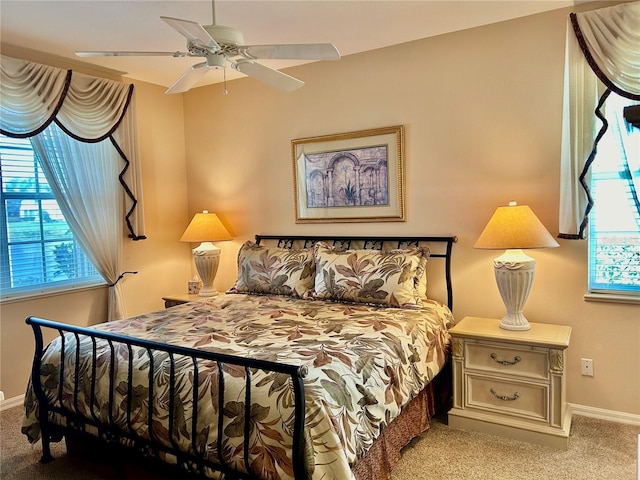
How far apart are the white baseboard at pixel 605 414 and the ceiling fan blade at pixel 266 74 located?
2.66 metres

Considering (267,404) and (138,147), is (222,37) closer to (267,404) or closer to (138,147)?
(267,404)

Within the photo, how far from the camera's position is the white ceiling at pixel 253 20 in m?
2.66

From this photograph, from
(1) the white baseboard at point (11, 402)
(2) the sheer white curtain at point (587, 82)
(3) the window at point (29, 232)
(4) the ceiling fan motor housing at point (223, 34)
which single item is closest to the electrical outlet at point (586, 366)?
(2) the sheer white curtain at point (587, 82)

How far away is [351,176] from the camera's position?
3.63 meters

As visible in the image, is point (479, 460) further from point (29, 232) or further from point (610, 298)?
point (29, 232)

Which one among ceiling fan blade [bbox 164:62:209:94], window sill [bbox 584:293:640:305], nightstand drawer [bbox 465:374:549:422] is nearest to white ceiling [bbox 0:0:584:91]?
ceiling fan blade [bbox 164:62:209:94]

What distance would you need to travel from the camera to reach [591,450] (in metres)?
2.45

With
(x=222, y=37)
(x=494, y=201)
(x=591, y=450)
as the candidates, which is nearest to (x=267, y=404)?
(x=222, y=37)

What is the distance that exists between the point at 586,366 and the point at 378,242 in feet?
5.35

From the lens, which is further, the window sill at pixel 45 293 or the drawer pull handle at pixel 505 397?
the window sill at pixel 45 293

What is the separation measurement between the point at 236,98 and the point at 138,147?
100 cm

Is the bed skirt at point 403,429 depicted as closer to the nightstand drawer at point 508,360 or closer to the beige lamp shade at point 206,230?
the nightstand drawer at point 508,360

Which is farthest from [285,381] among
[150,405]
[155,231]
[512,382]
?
[155,231]

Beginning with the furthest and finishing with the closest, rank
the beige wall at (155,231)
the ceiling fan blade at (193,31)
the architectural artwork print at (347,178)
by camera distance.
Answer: the beige wall at (155,231), the architectural artwork print at (347,178), the ceiling fan blade at (193,31)
